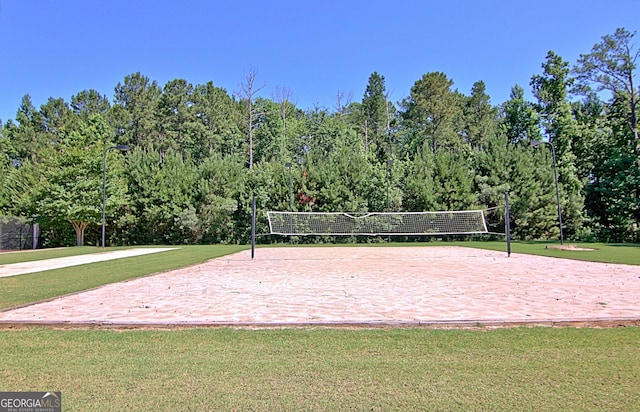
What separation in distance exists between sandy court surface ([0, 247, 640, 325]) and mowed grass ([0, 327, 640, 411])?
63 cm

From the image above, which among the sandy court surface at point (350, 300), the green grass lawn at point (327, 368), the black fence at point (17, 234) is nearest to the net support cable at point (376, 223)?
the black fence at point (17, 234)

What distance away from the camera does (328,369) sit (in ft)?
12.7

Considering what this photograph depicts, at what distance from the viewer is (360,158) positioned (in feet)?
122

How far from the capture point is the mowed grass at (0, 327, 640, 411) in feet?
10.4

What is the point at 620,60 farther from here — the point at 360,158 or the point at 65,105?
the point at 65,105

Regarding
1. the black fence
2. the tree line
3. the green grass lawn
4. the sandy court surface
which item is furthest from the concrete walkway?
the black fence

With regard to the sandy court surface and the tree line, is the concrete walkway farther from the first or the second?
the tree line

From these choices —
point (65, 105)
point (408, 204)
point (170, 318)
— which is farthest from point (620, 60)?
point (65, 105)

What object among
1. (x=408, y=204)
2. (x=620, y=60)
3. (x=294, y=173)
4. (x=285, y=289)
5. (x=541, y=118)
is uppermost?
(x=620, y=60)

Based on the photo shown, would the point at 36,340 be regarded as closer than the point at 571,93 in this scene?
Yes

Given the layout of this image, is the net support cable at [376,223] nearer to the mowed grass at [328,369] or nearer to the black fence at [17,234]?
the black fence at [17,234]

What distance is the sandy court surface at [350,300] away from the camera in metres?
5.85

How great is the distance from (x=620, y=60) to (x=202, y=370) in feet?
139

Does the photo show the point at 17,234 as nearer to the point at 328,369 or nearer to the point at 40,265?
→ the point at 40,265
